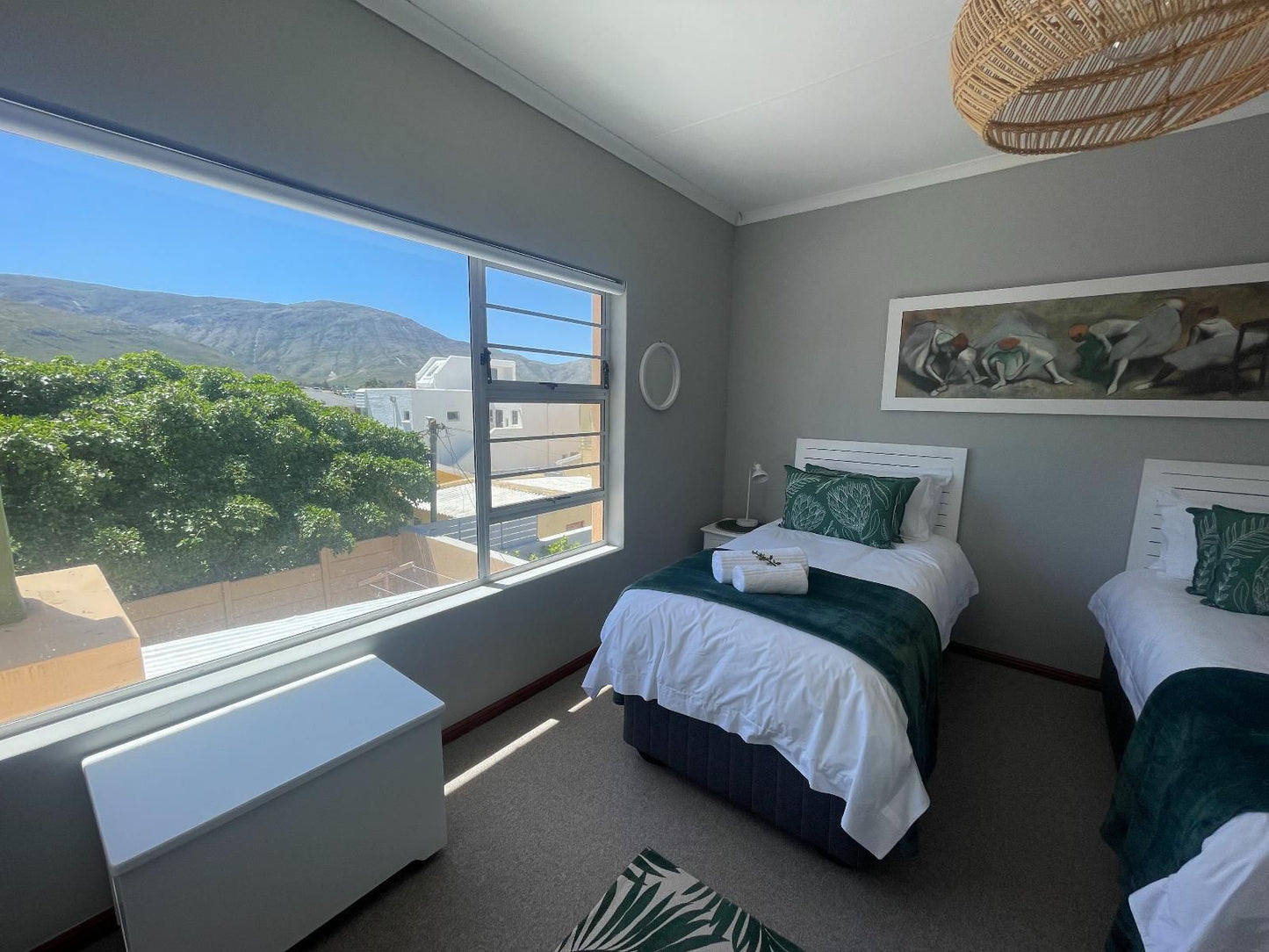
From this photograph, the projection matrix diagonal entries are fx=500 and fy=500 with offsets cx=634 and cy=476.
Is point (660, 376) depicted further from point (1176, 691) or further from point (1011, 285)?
point (1176, 691)

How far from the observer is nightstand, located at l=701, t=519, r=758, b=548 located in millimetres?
3264

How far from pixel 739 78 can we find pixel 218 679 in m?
2.86

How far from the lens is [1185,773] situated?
1212mm

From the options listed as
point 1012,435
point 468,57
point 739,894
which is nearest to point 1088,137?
point 1012,435

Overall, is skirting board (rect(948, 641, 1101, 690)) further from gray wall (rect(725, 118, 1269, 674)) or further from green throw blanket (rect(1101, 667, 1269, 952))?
green throw blanket (rect(1101, 667, 1269, 952))

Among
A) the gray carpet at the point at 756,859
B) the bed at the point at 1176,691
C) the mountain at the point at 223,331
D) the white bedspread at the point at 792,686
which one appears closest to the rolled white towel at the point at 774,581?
the white bedspread at the point at 792,686

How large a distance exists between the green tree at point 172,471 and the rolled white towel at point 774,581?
145cm

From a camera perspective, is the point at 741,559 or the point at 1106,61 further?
the point at 741,559

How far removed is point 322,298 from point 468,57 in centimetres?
108

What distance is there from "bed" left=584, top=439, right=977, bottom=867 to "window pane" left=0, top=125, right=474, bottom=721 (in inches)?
40.5

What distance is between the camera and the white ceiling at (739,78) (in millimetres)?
1720

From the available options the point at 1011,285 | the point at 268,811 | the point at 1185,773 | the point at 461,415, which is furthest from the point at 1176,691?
the point at 461,415

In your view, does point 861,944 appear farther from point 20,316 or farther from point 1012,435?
point 20,316

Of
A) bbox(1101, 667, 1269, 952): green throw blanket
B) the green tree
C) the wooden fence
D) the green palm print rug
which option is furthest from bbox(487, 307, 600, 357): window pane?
bbox(1101, 667, 1269, 952): green throw blanket
